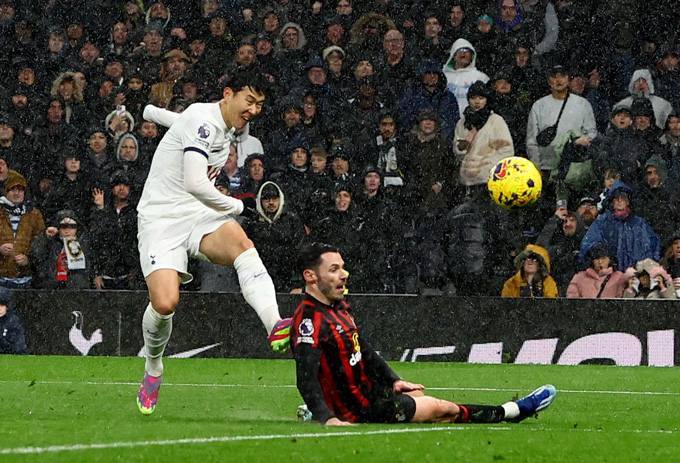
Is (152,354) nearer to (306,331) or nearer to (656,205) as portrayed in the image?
(306,331)

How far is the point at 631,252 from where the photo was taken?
12.4 metres

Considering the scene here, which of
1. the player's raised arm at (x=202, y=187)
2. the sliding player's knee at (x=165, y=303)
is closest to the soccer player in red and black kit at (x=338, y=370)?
the player's raised arm at (x=202, y=187)

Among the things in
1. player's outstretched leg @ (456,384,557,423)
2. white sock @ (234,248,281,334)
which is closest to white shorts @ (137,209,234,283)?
white sock @ (234,248,281,334)

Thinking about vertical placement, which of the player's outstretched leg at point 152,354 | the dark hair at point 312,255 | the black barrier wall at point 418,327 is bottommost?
the black barrier wall at point 418,327

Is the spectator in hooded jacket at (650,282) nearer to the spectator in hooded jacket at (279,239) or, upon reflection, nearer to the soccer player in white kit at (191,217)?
the spectator in hooded jacket at (279,239)

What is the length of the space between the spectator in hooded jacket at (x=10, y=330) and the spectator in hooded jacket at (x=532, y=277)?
544cm

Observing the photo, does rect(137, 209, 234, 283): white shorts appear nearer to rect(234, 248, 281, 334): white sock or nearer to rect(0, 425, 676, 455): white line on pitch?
rect(234, 248, 281, 334): white sock

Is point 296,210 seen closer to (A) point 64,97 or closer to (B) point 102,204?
(B) point 102,204

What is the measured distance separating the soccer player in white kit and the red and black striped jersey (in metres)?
0.76

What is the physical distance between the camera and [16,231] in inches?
539

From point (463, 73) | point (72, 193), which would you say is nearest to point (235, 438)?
point (72, 193)

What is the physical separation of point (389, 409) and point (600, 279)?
6.66m

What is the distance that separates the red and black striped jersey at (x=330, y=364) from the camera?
6.19 meters

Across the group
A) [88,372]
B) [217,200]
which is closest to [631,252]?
[88,372]
